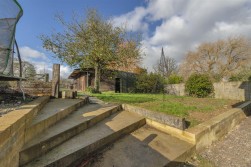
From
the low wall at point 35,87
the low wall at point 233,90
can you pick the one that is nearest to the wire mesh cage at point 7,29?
the low wall at point 35,87

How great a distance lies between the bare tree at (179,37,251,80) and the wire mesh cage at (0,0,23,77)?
21098 mm

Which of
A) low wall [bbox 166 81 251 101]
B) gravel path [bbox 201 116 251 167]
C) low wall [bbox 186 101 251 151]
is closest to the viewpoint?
gravel path [bbox 201 116 251 167]

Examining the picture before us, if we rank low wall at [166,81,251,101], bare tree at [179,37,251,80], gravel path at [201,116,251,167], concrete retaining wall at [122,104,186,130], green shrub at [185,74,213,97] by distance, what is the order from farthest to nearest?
bare tree at [179,37,251,80] → green shrub at [185,74,213,97] → low wall at [166,81,251,101] → concrete retaining wall at [122,104,186,130] → gravel path at [201,116,251,167]

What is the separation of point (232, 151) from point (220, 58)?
21182 mm

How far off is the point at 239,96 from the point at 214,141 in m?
9.07

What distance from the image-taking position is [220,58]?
21.5 metres

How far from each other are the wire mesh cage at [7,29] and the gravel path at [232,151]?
3.99 metres

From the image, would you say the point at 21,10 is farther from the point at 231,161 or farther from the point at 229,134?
the point at 229,134

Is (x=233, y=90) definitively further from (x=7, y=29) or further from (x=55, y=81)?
(x=7, y=29)

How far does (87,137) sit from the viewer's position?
2949 mm

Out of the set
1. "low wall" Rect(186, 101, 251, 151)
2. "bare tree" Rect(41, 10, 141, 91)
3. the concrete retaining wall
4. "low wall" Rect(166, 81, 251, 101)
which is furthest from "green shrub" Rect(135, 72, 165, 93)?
the concrete retaining wall

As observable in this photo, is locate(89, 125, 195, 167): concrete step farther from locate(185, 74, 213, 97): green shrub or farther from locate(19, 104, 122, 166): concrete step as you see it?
locate(185, 74, 213, 97): green shrub

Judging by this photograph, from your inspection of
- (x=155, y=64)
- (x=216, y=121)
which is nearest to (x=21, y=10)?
(x=216, y=121)

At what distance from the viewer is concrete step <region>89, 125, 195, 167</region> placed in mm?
2576
